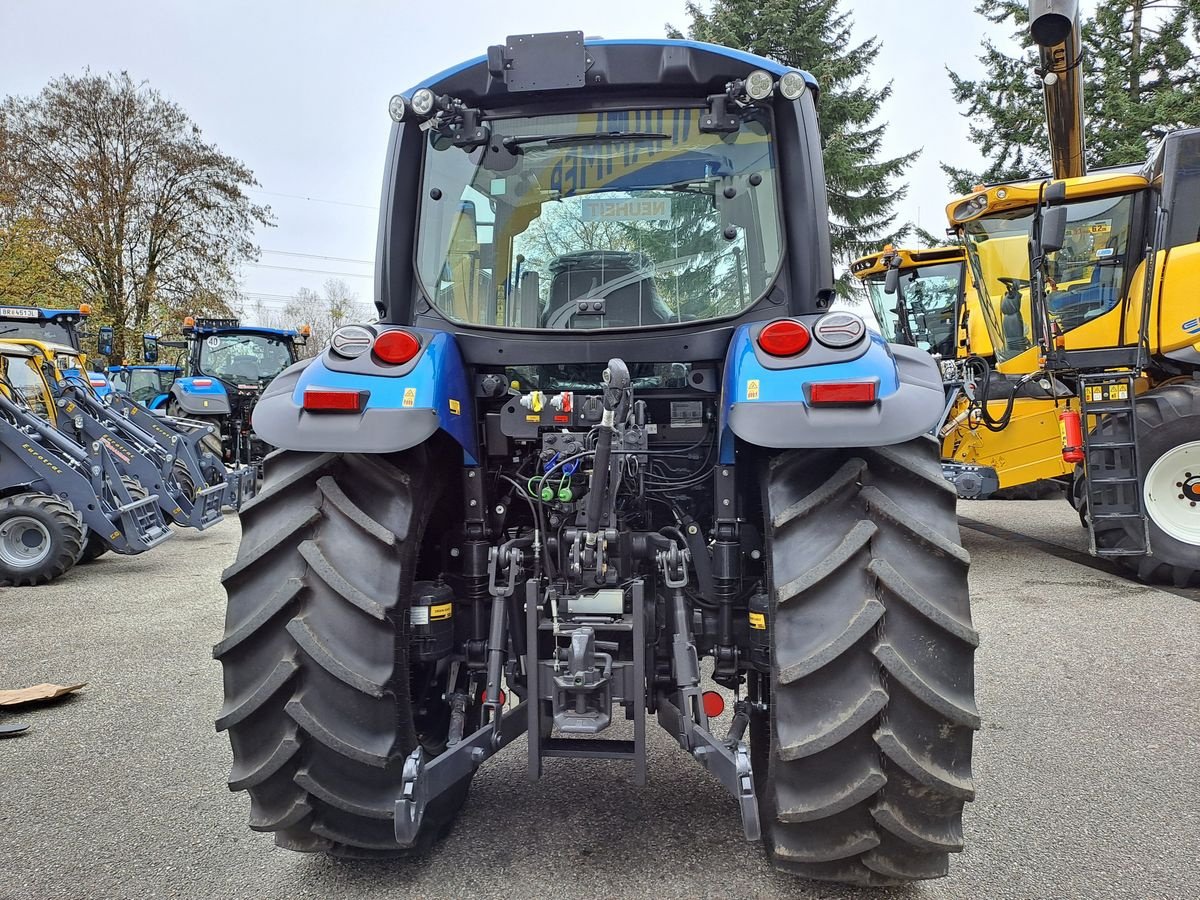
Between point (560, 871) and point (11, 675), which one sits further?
point (11, 675)

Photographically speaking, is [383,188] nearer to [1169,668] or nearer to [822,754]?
[822,754]

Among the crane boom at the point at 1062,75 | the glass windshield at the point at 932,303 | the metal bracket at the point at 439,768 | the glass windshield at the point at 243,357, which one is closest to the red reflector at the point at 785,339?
the metal bracket at the point at 439,768

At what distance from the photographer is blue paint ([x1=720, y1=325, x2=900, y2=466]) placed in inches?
83.9

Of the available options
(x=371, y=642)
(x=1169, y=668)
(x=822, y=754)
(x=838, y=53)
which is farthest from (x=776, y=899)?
(x=838, y=53)

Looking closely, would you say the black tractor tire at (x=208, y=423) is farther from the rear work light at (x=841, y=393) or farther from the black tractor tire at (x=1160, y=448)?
the rear work light at (x=841, y=393)

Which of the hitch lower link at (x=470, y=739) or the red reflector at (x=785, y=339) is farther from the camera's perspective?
the red reflector at (x=785, y=339)

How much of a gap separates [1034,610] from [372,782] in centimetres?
503

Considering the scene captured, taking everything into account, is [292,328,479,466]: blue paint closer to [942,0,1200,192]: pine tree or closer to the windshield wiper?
the windshield wiper

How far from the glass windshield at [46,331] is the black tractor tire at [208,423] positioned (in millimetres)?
1757

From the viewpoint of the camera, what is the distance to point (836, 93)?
1945cm

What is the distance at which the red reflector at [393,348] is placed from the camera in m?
2.33

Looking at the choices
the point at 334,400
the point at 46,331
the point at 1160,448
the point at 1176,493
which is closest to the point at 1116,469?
the point at 1160,448

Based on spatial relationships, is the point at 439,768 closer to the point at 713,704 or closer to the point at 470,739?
the point at 470,739

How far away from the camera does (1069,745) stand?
3377mm
